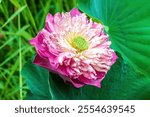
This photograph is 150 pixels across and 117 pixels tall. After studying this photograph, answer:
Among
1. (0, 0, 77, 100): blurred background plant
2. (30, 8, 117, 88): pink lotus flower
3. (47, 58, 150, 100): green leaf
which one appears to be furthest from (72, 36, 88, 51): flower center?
(0, 0, 77, 100): blurred background plant

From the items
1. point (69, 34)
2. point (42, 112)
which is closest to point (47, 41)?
point (69, 34)

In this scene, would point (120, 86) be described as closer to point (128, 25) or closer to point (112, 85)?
point (112, 85)

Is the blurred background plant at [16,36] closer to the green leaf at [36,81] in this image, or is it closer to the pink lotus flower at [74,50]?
the green leaf at [36,81]

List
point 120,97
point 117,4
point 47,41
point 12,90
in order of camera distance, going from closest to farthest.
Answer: point 47,41 < point 120,97 < point 117,4 < point 12,90

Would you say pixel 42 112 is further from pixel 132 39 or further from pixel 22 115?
pixel 132 39

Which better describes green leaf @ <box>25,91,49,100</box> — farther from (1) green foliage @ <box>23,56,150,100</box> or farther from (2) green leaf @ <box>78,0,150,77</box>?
(2) green leaf @ <box>78,0,150,77</box>

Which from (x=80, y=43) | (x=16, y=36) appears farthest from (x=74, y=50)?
(x=16, y=36)
